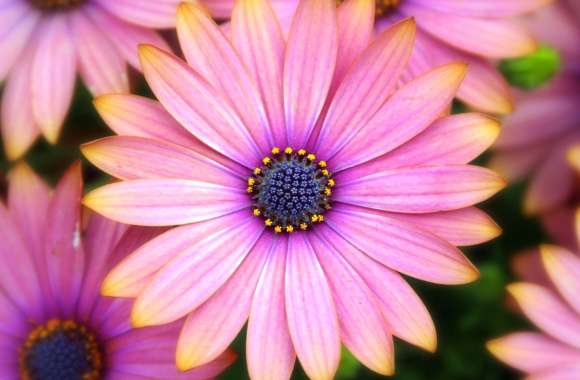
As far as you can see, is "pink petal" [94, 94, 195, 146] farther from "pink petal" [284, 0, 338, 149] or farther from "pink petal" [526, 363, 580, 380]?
"pink petal" [526, 363, 580, 380]

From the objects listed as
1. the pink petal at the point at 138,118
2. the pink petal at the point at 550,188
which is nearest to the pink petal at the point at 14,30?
the pink petal at the point at 138,118

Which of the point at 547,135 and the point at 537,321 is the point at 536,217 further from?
the point at 537,321

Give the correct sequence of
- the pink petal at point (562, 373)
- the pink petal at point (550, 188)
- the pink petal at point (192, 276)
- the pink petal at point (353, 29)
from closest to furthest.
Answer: the pink petal at point (192, 276) < the pink petal at point (353, 29) < the pink petal at point (562, 373) < the pink petal at point (550, 188)

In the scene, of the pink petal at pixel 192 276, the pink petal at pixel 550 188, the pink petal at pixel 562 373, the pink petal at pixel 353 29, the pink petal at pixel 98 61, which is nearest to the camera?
the pink petal at pixel 192 276

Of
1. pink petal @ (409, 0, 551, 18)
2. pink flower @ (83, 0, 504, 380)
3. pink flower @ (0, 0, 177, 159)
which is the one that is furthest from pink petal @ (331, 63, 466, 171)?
pink flower @ (0, 0, 177, 159)

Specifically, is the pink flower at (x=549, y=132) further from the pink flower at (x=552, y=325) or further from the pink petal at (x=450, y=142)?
the pink petal at (x=450, y=142)

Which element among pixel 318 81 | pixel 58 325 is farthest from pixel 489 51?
pixel 58 325

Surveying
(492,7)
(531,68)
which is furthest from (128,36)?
(531,68)
